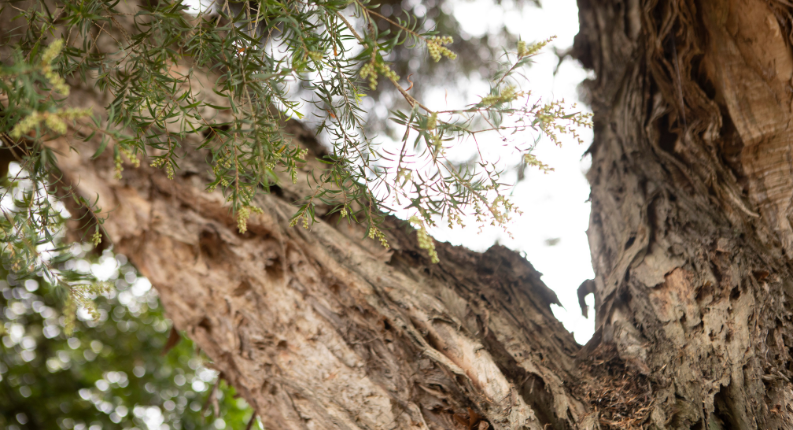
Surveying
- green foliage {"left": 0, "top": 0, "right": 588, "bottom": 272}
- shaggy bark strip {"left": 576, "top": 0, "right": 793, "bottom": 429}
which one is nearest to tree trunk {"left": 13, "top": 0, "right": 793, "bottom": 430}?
shaggy bark strip {"left": 576, "top": 0, "right": 793, "bottom": 429}

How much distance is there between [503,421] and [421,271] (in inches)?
34.1

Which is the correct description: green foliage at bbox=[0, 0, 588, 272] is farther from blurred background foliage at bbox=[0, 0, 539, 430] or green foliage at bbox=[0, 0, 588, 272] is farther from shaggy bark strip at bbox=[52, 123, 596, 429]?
blurred background foliage at bbox=[0, 0, 539, 430]

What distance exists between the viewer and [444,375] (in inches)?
73.7

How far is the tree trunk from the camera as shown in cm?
182

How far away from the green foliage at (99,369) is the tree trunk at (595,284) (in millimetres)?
3924

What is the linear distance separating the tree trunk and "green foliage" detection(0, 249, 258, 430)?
12.9ft

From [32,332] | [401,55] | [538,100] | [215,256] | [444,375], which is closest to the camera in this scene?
[538,100]

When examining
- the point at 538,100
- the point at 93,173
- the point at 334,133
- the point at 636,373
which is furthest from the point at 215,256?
the point at 636,373

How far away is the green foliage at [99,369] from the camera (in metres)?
5.84

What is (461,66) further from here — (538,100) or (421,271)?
(538,100)

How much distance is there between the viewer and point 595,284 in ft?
8.15

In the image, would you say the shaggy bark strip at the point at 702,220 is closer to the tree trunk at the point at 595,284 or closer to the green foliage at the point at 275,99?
the tree trunk at the point at 595,284

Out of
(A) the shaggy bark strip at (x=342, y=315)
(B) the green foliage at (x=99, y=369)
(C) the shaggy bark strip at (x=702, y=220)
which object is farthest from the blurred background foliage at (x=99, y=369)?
(C) the shaggy bark strip at (x=702, y=220)

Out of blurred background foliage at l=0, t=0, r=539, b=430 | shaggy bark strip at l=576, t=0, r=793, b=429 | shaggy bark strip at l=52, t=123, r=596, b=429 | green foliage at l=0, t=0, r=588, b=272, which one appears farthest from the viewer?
blurred background foliage at l=0, t=0, r=539, b=430
